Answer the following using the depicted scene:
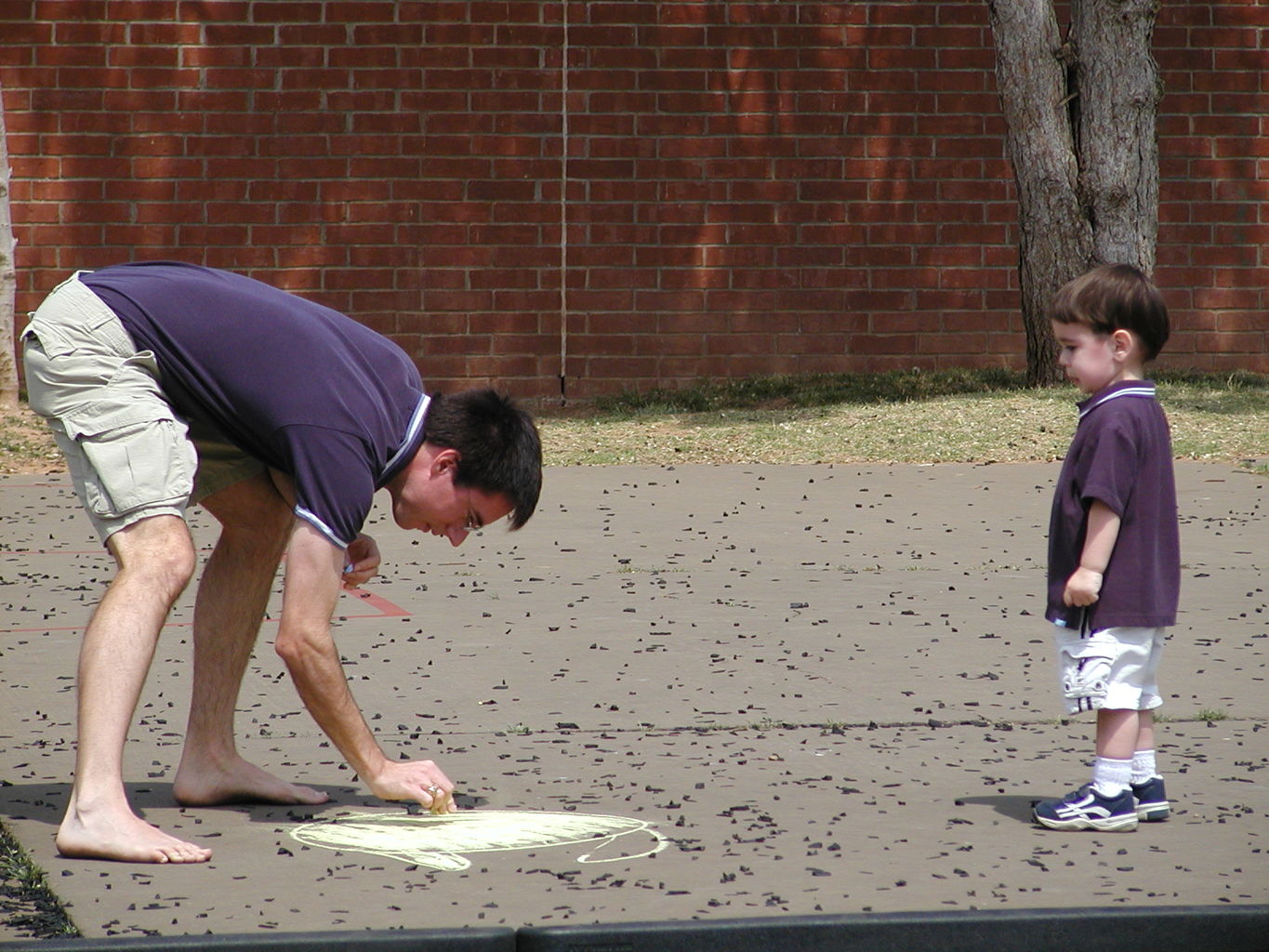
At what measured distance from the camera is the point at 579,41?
13.6 meters

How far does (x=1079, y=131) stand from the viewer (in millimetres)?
12195

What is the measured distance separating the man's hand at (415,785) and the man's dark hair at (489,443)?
1.96ft

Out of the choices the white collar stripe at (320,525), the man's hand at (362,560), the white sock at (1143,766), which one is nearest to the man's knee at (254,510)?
the man's hand at (362,560)

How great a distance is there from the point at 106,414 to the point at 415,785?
1077 millimetres

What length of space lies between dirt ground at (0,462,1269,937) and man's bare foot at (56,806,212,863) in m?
0.04

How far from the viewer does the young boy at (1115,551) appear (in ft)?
13.0

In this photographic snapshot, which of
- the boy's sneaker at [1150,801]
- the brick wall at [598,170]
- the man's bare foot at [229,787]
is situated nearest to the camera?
the boy's sneaker at [1150,801]

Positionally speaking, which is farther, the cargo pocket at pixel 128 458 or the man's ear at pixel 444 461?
the man's ear at pixel 444 461

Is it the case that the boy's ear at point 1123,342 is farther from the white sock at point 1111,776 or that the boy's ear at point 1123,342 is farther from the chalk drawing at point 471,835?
the chalk drawing at point 471,835

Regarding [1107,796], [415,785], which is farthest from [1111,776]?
[415,785]

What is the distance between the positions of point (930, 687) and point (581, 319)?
352 inches

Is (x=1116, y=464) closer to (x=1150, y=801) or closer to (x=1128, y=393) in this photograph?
(x=1128, y=393)

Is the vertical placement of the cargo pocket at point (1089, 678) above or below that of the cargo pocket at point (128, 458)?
below

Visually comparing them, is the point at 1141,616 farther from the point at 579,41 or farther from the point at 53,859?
the point at 579,41
